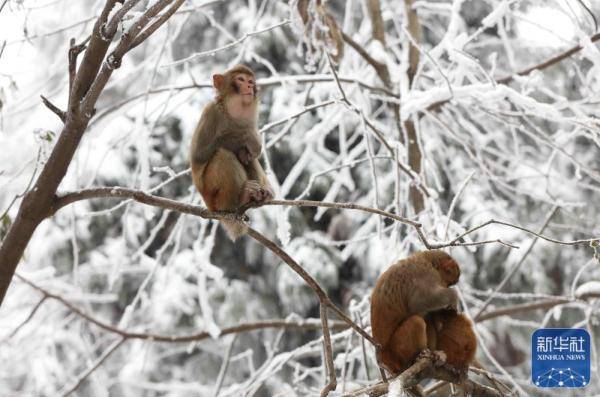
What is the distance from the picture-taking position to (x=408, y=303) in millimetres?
3250

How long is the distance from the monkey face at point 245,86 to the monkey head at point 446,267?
1.11 metres

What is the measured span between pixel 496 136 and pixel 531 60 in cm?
254

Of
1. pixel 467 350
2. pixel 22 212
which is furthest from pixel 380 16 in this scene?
pixel 22 212

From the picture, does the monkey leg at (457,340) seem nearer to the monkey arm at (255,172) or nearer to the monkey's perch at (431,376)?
the monkey's perch at (431,376)

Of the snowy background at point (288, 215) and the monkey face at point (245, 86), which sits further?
the snowy background at point (288, 215)

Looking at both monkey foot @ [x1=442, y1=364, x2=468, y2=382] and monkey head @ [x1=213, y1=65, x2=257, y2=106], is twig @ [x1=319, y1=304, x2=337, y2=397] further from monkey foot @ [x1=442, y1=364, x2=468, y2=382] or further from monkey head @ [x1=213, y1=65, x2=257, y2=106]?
monkey head @ [x1=213, y1=65, x2=257, y2=106]

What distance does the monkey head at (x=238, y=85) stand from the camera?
3.27 meters

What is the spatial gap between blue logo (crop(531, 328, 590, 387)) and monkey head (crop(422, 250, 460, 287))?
65 cm

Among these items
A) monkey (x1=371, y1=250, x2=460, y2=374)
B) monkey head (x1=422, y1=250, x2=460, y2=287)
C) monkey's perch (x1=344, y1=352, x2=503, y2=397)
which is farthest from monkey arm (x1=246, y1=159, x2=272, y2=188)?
monkey's perch (x1=344, y1=352, x2=503, y2=397)

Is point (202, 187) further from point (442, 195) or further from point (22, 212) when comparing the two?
point (442, 195)

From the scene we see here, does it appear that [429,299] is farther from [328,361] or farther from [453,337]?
[328,361]

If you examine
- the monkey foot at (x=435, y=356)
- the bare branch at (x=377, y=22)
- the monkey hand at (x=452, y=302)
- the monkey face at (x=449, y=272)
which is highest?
the bare branch at (x=377, y=22)

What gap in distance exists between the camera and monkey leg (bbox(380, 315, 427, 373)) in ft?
10.3

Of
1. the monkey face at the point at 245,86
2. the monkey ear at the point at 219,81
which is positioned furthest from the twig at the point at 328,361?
the monkey ear at the point at 219,81
